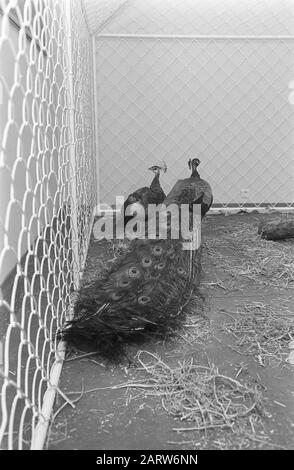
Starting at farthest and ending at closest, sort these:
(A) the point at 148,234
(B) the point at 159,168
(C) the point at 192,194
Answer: (B) the point at 159,168 → (C) the point at 192,194 → (A) the point at 148,234

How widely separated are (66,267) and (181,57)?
3.23 metres

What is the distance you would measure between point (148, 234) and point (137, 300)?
0.62 meters

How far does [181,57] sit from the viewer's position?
4.67 m

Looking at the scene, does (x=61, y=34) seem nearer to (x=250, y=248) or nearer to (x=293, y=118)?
(x=250, y=248)

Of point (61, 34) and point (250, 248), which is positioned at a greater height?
point (61, 34)

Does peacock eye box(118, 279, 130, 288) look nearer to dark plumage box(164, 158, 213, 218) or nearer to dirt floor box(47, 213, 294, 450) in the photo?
dirt floor box(47, 213, 294, 450)

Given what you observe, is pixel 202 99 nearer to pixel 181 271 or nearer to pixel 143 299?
pixel 181 271

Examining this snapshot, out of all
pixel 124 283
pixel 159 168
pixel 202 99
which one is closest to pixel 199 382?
pixel 124 283

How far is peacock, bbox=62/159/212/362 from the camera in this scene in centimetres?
178

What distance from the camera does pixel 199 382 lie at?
1.66 m

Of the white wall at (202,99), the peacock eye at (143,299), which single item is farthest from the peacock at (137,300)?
the white wall at (202,99)

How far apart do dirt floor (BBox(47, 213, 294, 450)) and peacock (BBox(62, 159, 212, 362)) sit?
0.08 metres
